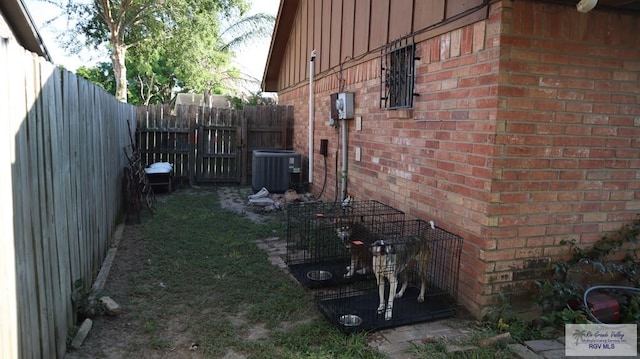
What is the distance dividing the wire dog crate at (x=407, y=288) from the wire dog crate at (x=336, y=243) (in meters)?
0.19

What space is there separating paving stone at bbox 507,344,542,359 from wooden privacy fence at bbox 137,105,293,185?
8185mm

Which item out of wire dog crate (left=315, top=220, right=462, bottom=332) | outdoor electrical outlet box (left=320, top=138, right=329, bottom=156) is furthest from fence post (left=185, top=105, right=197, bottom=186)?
wire dog crate (left=315, top=220, right=462, bottom=332)

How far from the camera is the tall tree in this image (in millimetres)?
16438

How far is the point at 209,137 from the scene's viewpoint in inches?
405

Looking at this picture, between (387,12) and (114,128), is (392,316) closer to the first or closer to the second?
(387,12)

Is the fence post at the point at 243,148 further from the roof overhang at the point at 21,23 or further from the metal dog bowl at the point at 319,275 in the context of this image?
the metal dog bowl at the point at 319,275

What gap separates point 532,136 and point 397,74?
6.10 ft

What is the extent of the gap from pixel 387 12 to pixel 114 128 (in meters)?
3.99

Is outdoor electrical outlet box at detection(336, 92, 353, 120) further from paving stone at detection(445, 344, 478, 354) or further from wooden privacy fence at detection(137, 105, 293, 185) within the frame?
wooden privacy fence at detection(137, 105, 293, 185)

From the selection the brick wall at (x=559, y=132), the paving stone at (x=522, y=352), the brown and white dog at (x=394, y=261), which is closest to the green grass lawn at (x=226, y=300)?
the brown and white dog at (x=394, y=261)

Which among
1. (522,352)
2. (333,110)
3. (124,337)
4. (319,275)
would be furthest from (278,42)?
(522,352)

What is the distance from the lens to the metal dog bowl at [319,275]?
418cm

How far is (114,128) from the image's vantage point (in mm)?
6012

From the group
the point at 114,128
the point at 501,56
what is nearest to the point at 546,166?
the point at 501,56
